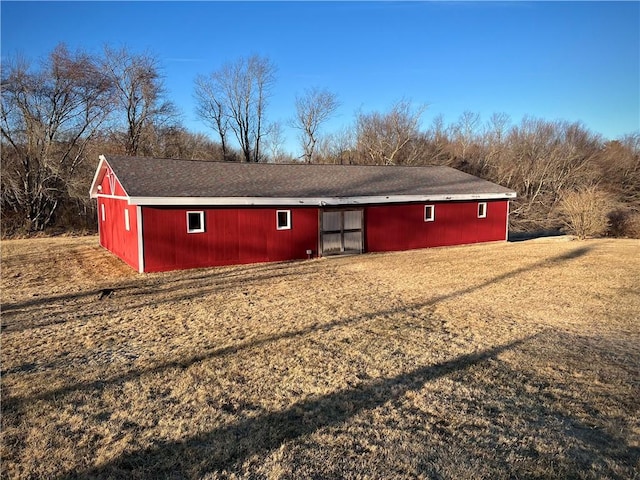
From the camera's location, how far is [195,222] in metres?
14.2

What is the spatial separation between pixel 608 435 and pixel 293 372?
352 centimetres

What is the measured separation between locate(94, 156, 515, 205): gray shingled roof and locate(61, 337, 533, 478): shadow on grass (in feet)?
33.9

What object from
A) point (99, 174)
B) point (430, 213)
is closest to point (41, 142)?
point (99, 174)

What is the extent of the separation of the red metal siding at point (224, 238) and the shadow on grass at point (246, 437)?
10.2m

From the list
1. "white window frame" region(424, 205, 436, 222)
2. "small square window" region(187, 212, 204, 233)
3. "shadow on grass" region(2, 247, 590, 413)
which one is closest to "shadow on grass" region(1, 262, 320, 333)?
"shadow on grass" region(2, 247, 590, 413)

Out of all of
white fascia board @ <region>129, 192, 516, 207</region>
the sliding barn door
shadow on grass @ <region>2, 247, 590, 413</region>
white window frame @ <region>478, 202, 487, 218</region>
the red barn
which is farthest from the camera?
white window frame @ <region>478, 202, 487, 218</region>

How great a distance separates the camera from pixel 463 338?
6965mm

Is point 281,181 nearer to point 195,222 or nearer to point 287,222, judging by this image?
point 287,222

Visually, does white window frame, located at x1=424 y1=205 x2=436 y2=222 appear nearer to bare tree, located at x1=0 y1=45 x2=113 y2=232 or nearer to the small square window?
the small square window

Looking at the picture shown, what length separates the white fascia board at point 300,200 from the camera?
13246 millimetres

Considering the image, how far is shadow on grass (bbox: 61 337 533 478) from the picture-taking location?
3596mm

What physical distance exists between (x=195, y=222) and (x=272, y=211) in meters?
2.80

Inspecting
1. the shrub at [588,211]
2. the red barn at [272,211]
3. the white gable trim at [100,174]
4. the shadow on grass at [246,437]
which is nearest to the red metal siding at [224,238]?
the red barn at [272,211]

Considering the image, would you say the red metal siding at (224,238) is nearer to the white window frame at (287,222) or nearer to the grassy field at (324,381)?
the white window frame at (287,222)
